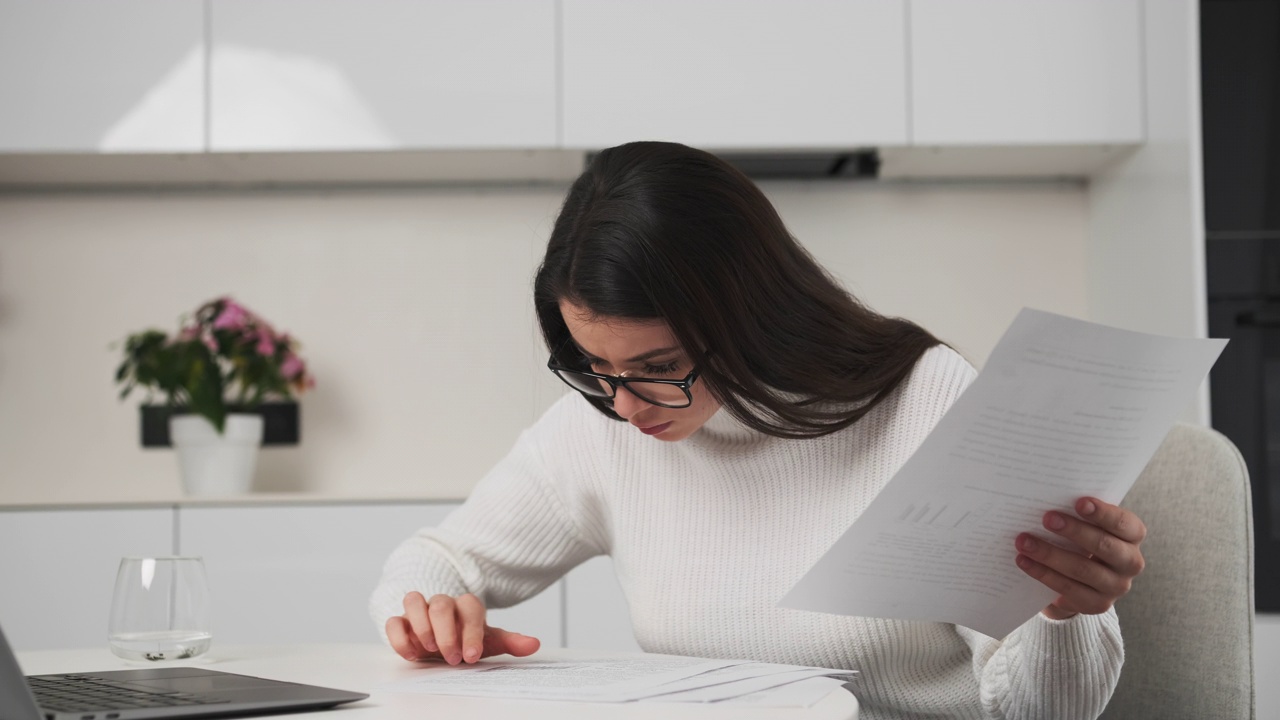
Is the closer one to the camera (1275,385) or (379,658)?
(379,658)

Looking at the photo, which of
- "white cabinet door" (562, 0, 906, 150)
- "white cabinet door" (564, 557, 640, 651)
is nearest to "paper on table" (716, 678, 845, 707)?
"white cabinet door" (564, 557, 640, 651)

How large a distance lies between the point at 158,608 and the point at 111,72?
1.82 metres

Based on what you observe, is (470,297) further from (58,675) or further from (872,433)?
(58,675)

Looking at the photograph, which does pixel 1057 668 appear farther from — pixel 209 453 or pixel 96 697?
pixel 209 453

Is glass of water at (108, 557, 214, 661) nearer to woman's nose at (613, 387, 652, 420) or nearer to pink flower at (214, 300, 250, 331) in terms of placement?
woman's nose at (613, 387, 652, 420)

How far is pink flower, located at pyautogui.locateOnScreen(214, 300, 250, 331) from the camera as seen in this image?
A: 2.48 m

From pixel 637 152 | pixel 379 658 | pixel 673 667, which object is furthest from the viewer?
pixel 637 152

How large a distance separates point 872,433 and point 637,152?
375 millimetres

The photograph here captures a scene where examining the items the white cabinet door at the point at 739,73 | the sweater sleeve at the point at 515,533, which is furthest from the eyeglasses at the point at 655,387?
the white cabinet door at the point at 739,73

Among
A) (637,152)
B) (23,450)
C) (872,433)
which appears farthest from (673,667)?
(23,450)

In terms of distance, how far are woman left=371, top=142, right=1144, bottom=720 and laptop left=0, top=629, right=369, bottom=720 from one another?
0.20 metres

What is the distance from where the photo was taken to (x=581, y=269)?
3.72ft

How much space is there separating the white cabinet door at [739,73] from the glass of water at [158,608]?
62.8 inches

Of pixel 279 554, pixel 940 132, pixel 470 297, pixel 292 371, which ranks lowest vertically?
pixel 279 554
